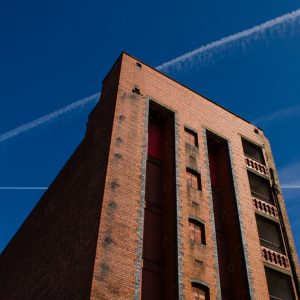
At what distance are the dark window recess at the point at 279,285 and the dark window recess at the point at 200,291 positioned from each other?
4.94m

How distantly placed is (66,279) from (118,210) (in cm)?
399

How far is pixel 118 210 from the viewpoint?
757 inches

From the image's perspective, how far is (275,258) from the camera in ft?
77.8

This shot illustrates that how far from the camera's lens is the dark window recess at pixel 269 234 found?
24.6 metres

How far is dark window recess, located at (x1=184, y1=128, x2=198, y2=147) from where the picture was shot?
2627cm

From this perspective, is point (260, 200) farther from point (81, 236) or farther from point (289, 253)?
point (81, 236)

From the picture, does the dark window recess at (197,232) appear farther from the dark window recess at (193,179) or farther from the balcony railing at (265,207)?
the balcony railing at (265,207)

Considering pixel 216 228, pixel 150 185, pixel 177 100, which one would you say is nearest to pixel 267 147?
pixel 177 100

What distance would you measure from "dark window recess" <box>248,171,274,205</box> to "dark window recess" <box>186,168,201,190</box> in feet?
16.0

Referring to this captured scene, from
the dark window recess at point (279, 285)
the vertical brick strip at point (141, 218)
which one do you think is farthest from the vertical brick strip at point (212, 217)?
the vertical brick strip at point (141, 218)

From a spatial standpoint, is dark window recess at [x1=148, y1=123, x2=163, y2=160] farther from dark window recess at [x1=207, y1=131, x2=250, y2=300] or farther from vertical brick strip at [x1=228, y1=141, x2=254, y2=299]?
vertical brick strip at [x1=228, y1=141, x2=254, y2=299]

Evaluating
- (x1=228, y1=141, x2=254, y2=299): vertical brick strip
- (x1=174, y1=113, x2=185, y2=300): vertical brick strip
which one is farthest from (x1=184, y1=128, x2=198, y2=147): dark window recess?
(x1=228, y1=141, x2=254, y2=299): vertical brick strip

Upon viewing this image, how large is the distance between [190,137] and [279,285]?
9.93 m

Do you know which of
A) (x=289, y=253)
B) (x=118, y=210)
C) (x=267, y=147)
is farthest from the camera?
(x=267, y=147)
